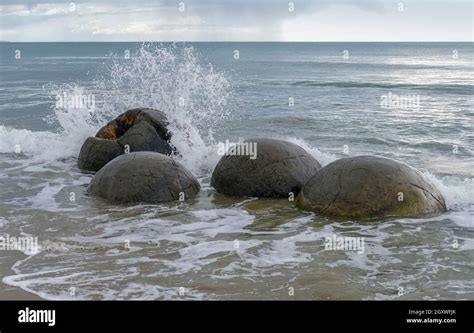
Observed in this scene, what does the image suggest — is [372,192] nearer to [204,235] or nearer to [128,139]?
[204,235]

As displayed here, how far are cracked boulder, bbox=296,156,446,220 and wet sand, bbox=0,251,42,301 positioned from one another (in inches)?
137

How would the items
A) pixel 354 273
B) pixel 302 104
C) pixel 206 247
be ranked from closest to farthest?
1. pixel 354 273
2. pixel 206 247
3. pixel 302 104

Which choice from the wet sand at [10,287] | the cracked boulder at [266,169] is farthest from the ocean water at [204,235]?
the cracked boulder at [266,169]

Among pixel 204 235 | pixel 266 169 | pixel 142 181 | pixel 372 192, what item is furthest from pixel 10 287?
pixel 372 192

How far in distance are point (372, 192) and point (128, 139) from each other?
4371mm

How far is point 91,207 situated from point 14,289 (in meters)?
2.82

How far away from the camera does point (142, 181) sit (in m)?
8.03

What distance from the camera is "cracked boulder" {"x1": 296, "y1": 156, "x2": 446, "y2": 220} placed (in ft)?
23.4

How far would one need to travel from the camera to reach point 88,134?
40.2 feet

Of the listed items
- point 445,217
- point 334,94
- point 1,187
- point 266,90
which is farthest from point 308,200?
point 266,90

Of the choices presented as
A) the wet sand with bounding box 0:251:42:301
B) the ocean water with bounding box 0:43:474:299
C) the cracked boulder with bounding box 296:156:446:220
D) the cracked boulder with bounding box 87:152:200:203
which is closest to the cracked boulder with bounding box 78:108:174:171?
the ocean water with bounding box 0:43:474:299

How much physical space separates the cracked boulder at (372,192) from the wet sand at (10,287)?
137 inches

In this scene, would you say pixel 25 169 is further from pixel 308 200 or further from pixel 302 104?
pixel 302 104

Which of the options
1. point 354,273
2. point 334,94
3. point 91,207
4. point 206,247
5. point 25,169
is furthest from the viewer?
point 334,94
